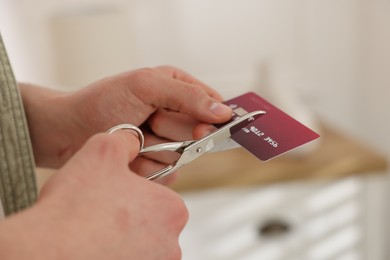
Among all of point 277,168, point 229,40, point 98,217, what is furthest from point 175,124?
point 229,40

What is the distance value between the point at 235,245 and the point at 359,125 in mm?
713

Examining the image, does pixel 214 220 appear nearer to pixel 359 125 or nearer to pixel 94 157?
pixel 359 125

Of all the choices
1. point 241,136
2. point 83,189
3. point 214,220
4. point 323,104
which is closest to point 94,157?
point 83,189

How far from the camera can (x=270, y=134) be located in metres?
0.60

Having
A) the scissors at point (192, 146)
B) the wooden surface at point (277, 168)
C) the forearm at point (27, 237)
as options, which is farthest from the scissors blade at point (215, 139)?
the wooden surface at point (277, 168)

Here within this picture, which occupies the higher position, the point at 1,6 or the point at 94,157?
the point at 94,157

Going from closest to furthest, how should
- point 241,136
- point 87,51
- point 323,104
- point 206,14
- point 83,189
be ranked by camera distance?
1. point 83,189
2. point 241,136
3. point 87,51
4. point 206,14
5. point 323,104

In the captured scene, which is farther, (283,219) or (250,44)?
(250,44)

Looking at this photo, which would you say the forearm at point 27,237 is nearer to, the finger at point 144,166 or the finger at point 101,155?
the finger at point 101,155

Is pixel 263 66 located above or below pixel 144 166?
below

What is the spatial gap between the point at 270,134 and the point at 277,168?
71 centimetres

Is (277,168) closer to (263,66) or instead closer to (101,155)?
(263,66)

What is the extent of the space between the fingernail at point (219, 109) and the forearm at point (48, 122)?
185mm

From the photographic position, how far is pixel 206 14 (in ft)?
5.61
